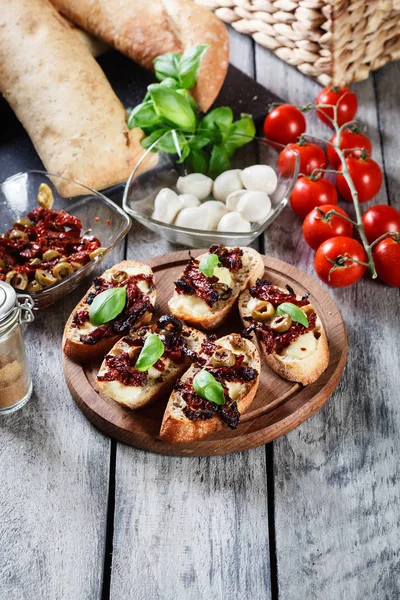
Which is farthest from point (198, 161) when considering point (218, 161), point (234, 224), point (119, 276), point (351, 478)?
point (351, 478)

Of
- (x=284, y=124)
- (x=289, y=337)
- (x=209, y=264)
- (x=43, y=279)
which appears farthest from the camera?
(x=284, y=124)

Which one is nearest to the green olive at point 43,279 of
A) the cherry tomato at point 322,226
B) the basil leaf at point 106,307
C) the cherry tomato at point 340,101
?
the basil leaf at point 106,307

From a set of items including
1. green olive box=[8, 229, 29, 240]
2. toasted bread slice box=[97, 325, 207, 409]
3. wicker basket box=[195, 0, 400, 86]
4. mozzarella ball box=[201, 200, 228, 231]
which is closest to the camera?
toasted bread slice box=[97, 325, 207, 409]

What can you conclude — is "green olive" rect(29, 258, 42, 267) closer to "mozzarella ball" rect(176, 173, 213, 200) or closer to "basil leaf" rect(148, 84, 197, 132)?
"mozzarella ball" rect(176, 173, 213, 200)

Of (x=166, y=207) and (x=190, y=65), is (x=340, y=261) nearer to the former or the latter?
(x=166, y=207)

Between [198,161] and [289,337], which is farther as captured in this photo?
[198,161]

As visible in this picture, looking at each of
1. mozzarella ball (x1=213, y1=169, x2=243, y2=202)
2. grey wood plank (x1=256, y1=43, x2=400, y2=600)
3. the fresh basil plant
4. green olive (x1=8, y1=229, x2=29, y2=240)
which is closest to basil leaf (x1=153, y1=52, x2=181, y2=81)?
the fresh basil plant
